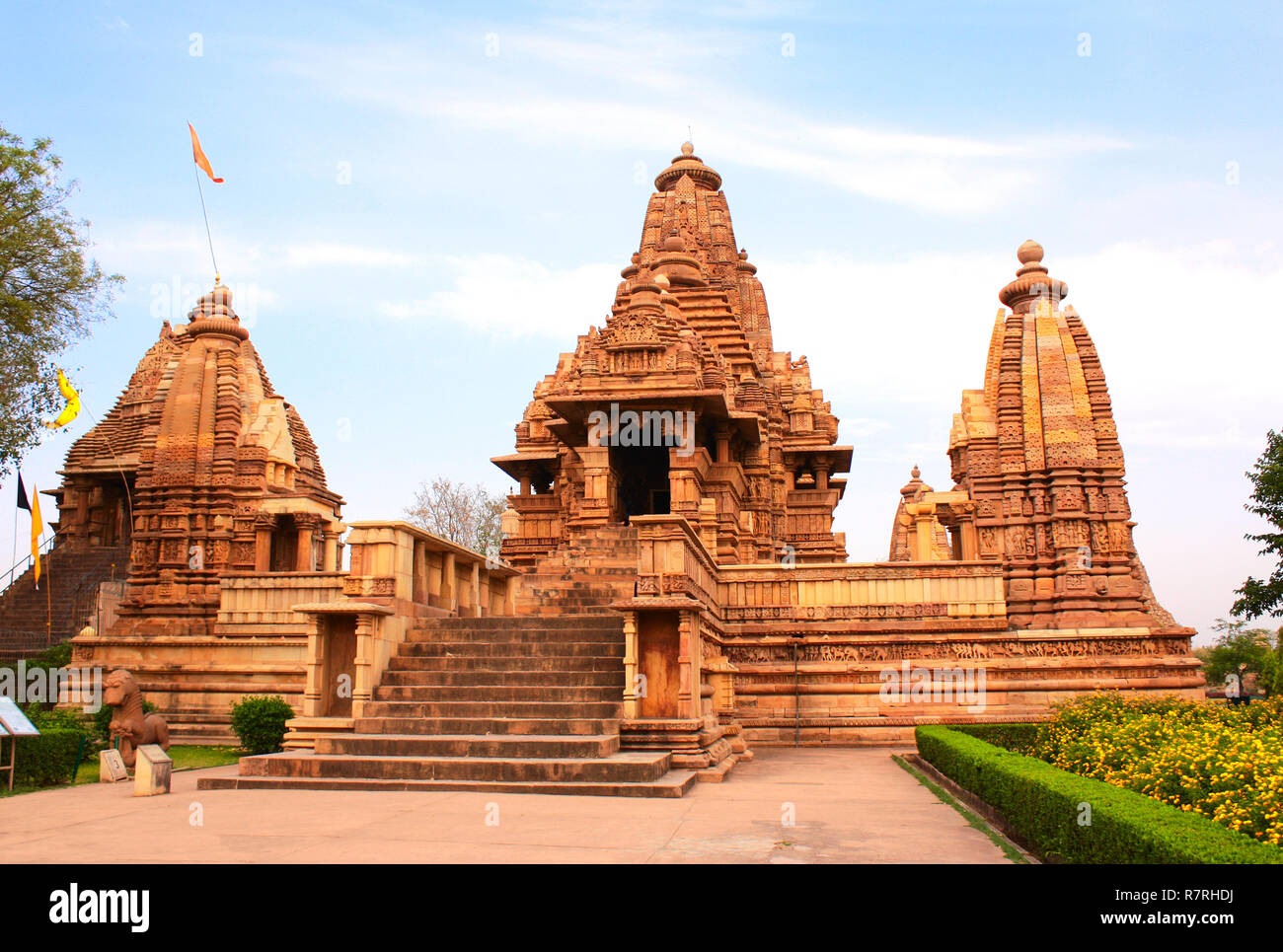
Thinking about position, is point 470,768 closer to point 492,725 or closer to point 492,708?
point 492,725

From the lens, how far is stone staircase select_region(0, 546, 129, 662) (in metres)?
25.8

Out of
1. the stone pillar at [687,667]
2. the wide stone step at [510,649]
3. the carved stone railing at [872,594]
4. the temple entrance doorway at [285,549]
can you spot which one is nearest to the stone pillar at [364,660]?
the wide stone step at [510,649]

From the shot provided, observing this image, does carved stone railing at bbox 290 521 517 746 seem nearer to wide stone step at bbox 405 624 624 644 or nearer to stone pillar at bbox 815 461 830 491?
wide stone step at bbox 405 624 624 644

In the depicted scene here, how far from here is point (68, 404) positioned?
17.8 metres

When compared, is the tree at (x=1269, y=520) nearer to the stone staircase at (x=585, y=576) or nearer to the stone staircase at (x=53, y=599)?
the stone staircase at (x=585, y=576)

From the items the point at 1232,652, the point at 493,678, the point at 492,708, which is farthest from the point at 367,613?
the point at 1232,652

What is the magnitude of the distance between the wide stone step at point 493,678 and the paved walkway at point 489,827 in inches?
92.0

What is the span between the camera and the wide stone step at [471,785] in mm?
8430

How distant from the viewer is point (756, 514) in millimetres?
23172

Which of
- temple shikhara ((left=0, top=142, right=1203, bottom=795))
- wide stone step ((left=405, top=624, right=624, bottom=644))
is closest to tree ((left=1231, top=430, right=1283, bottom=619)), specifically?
temple shikhara ((left=0, top=142, right=1203, bottom=795))

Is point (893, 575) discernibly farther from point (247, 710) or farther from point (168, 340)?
point (168, 340)
